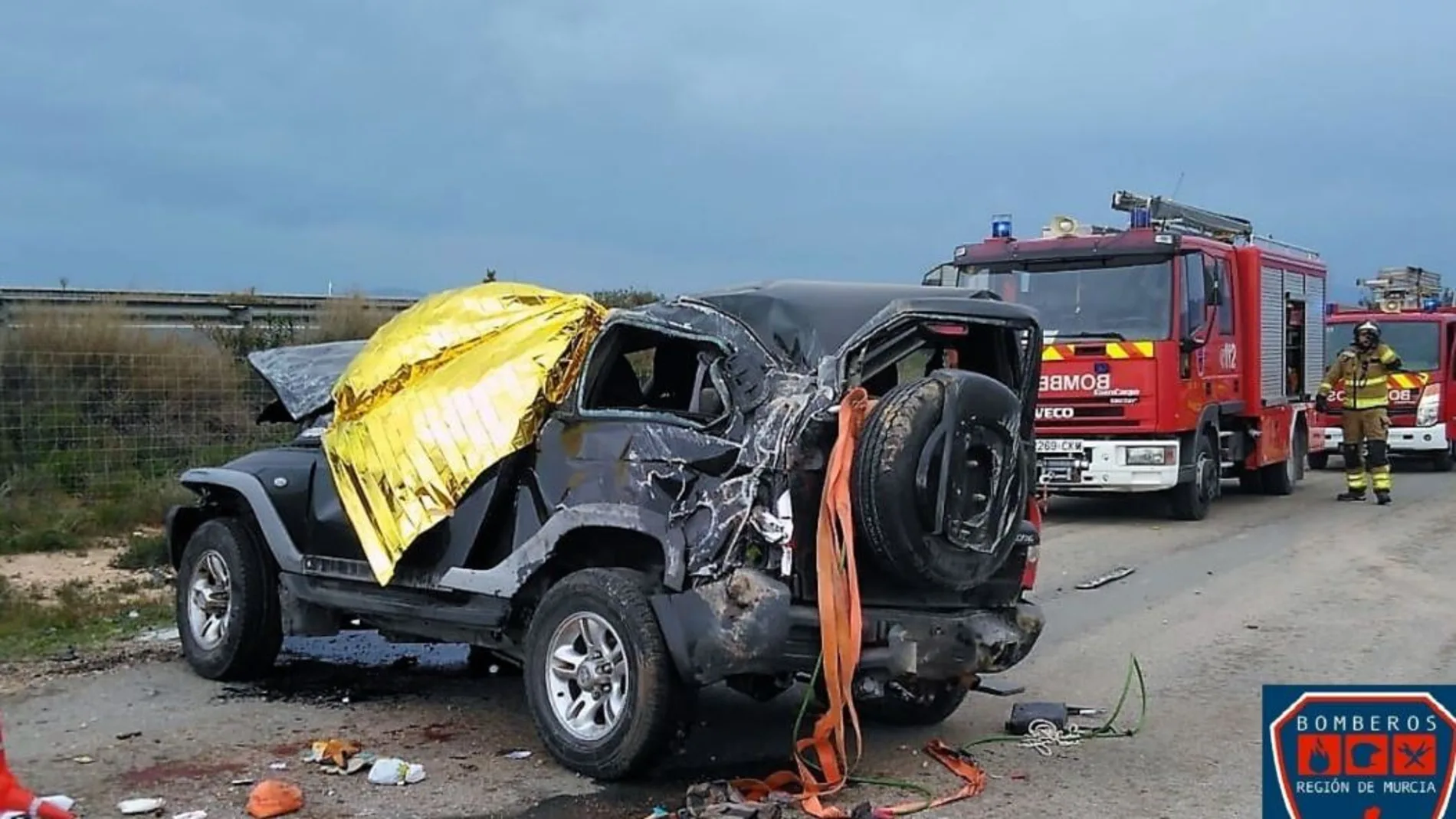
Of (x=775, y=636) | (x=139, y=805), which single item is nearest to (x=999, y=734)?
(x=775, y=636)

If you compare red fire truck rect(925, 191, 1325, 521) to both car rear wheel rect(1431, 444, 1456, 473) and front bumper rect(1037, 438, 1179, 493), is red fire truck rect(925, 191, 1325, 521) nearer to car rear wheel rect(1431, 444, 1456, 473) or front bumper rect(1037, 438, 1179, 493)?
front bumper rect(1037, 438, 1179, 493)

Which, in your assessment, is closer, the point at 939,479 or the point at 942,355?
the point at 939,479

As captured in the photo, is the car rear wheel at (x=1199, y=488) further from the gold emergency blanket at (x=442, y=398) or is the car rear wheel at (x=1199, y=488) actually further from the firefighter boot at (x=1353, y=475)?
the gold emergency blanket at (x=442, y=398)

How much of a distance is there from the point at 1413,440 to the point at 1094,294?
10917mm

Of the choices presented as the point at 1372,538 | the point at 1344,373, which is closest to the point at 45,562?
the point at 1372,538

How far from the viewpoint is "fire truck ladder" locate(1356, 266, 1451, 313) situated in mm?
27406

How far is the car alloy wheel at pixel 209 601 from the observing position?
25.8 ft

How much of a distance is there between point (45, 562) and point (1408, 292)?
25234 millimetres

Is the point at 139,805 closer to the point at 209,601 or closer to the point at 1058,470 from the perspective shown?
the point at 209,601

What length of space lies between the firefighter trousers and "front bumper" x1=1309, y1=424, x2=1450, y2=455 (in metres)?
4.94

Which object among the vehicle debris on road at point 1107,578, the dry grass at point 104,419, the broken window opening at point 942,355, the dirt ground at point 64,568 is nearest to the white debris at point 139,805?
the broken window opening at point 942,355

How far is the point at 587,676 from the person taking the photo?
616cm

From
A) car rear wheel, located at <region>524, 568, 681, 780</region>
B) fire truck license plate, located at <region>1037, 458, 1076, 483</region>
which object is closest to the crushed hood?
car rear wheel, located at <region>524, 568, 681, 780</region>

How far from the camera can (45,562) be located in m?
12.0
